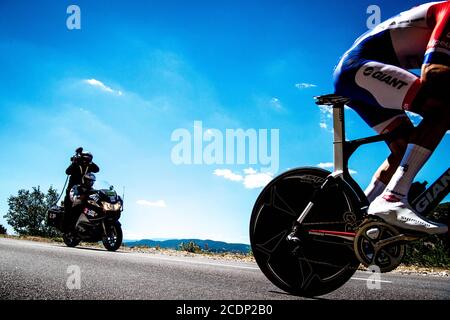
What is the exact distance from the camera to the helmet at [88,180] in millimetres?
12248

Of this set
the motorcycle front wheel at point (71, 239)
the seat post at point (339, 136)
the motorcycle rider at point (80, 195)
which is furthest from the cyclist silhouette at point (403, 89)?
the motorcycle front wheel at point (71, 239)

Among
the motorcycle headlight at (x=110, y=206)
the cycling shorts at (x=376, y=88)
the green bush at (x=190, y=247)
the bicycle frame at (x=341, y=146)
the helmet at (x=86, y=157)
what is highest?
the helmet at (x=86, y=157)

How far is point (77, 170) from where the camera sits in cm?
1269

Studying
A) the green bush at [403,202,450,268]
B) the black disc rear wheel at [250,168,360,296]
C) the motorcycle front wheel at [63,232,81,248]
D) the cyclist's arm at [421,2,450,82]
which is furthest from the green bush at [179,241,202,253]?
the cyclist's arm at [421,2,450,82]

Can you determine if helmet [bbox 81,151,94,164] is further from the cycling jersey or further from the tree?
the tree

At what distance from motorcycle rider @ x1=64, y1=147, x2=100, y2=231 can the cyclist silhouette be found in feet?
36.2

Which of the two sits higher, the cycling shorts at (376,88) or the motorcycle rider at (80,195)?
the cycling shorts at (376,88)

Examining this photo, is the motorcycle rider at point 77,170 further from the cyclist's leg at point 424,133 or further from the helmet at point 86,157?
the cyclist's leg at point 424,133

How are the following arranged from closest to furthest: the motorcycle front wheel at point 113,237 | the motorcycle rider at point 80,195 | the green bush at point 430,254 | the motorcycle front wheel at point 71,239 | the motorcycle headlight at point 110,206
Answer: the green bush at point 430,254
the motorcycle front wheel at point 113,237
the motorcycle headlight at point 110,206
the motorcycle rider at point 80,195
the motorcycle front wheel at point 71,239

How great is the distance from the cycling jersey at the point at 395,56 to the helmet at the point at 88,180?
418 inches

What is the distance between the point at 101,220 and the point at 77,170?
2.34 metres
